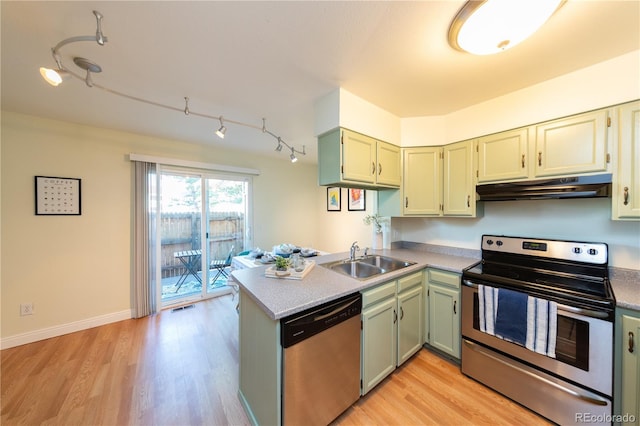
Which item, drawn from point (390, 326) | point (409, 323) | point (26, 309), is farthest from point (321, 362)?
point (26, 309)

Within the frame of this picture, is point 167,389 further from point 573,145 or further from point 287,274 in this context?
point 573,145

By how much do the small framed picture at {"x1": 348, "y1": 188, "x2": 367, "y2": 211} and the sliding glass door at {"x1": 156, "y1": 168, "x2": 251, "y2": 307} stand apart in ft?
6.35

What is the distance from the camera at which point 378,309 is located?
165 centimetres

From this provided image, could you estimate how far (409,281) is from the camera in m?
1.94

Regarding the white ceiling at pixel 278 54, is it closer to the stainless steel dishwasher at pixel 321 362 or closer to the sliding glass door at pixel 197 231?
the sliding glass door at pixel 197 231

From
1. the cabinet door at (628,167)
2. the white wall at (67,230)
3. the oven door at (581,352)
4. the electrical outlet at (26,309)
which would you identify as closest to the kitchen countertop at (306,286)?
the oven door at (581,352)

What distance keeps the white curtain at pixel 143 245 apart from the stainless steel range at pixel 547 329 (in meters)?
3.71

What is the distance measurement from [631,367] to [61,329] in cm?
493

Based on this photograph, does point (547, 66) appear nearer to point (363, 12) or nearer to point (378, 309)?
point (363, 12)

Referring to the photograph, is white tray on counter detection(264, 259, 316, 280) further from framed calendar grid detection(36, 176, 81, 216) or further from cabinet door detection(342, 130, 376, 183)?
framed calendar grid detection(36, 176, 81, 216)

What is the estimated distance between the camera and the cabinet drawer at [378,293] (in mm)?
1558

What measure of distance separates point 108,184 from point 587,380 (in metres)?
4.77

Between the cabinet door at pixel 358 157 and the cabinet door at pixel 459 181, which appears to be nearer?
the cabinet door at pixel 358 157

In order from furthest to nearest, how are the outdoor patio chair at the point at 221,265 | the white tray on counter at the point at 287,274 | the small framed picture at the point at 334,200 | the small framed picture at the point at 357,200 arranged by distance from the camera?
the small framed picture at the point at 334,200, the small framed picture at the point at 357,200, the outdoor patio chair at the point at 221,265, the white tray on counter at the point at 287,274
